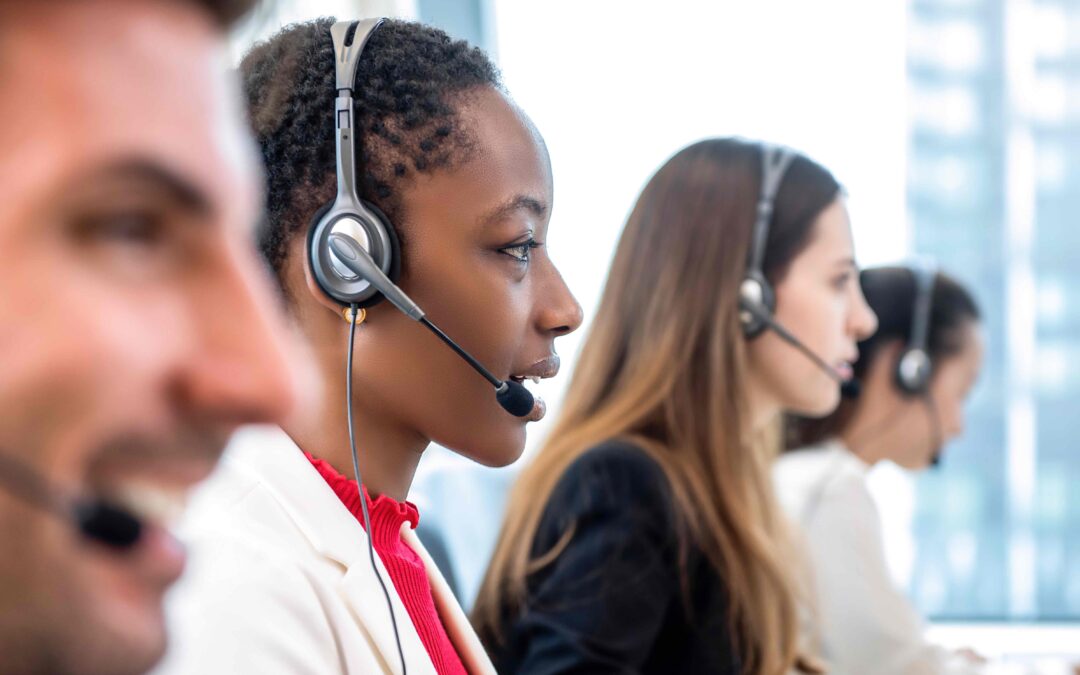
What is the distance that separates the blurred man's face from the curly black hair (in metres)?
0.51

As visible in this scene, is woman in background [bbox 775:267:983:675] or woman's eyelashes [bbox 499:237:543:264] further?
woman in background [bbox 775:267:983:675]

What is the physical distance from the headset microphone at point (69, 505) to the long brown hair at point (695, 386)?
1.07 metres

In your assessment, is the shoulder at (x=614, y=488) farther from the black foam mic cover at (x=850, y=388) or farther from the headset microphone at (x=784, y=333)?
the black foam mic cover at (x=850, y=388)

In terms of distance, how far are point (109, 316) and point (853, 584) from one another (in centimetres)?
167

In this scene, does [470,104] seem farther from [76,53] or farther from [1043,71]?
[1043,71]

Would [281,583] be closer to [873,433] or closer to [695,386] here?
[695,386]

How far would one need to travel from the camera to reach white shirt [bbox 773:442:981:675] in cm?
166

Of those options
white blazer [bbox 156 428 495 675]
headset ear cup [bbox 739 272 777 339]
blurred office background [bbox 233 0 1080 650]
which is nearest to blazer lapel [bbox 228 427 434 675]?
white blazer [bbox 156 428 495 675]

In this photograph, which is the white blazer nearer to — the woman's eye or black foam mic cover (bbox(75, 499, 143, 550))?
the woman's eye

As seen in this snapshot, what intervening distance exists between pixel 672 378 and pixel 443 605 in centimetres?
61

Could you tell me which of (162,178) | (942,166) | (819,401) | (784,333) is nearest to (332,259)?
(162,178)

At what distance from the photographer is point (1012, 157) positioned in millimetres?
2521

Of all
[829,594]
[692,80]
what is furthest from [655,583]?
[692,80]

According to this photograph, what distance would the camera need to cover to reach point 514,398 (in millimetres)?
750
